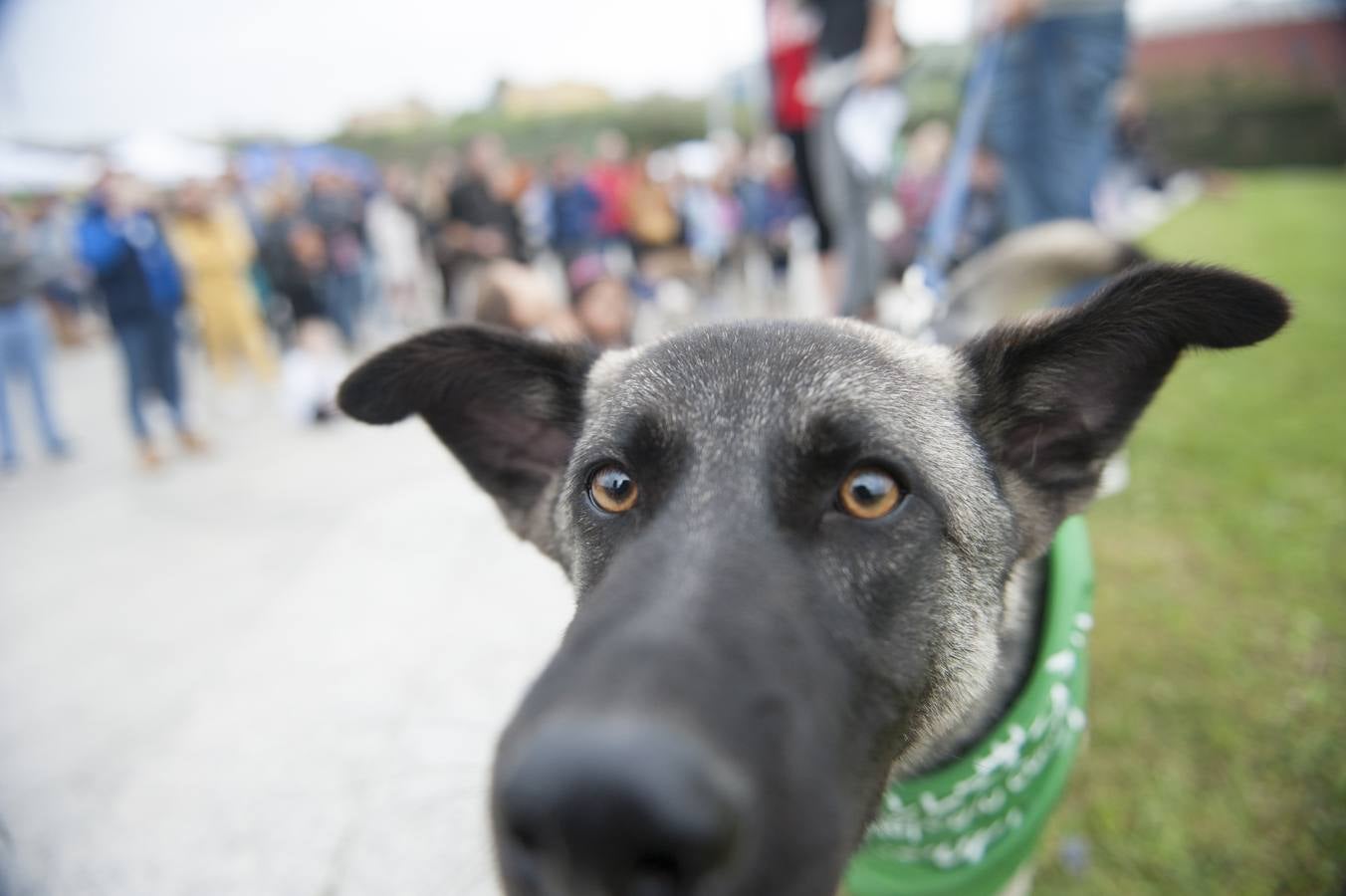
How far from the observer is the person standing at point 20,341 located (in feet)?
30.9

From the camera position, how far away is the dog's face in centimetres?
120

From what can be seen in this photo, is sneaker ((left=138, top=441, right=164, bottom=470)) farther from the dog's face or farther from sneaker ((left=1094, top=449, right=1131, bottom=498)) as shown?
sneaker ((left=1094, top=449, right=1131, bottom=498))

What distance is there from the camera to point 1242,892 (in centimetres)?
272

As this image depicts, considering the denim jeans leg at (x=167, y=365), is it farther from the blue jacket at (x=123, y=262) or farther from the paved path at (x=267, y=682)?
the paved path at (x=267, y=682)

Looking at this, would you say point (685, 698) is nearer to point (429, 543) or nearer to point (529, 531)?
point (529, 531)

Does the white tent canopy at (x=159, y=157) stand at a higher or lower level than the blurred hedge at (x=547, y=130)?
higher

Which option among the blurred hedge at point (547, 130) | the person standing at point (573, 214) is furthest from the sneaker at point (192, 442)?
the blurred hedge at point (547, 130)

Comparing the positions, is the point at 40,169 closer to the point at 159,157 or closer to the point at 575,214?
the point at 159,157

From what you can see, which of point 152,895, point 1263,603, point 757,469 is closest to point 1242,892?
point 1263,603

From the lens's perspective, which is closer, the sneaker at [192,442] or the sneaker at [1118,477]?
the sneaker at [1118,477]

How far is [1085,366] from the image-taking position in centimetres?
230

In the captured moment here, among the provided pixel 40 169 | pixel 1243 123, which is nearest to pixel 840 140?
pixel 40 169

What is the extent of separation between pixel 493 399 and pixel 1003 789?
7.26 ft

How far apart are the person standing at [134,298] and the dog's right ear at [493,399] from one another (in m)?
8.42
